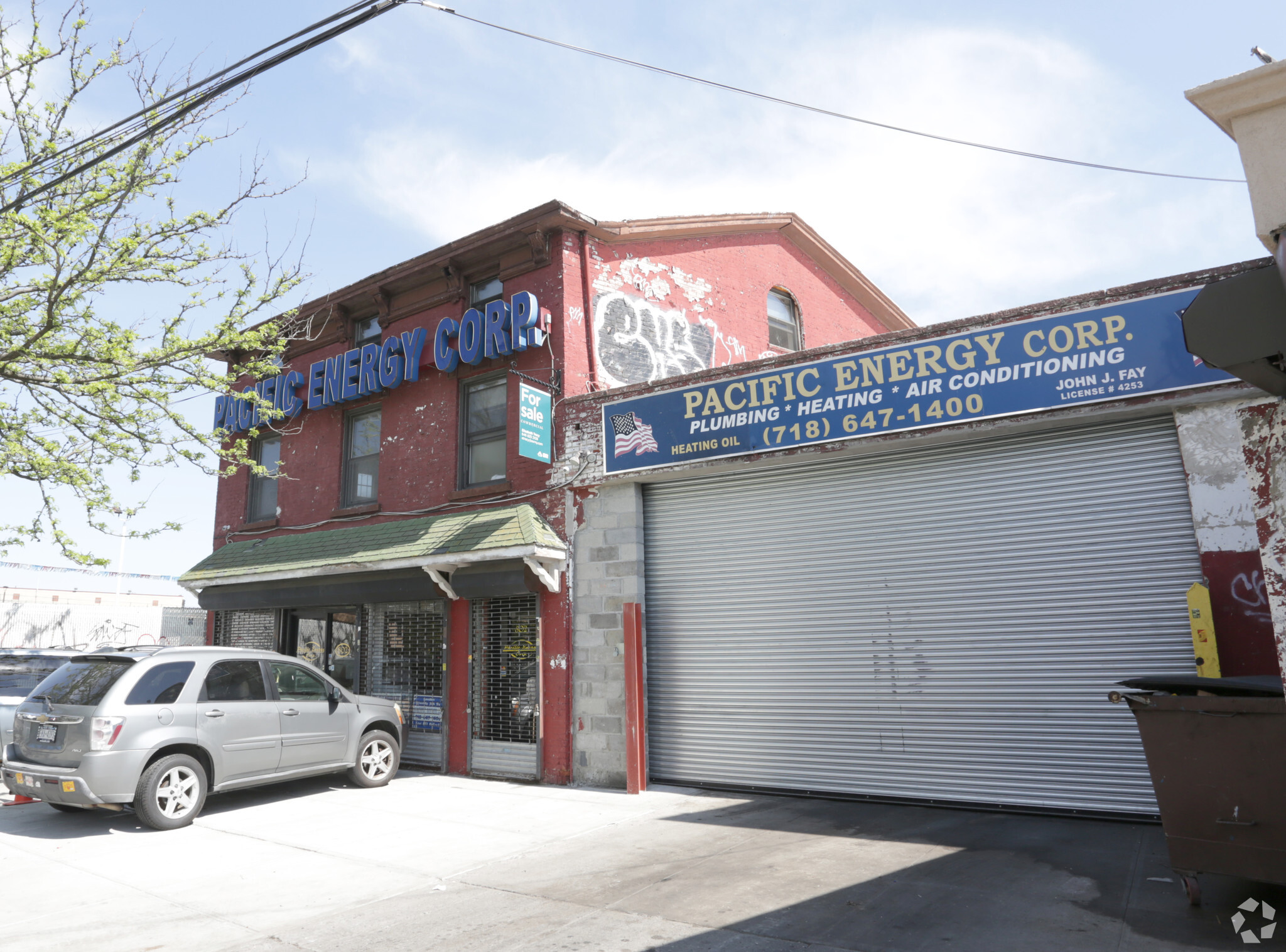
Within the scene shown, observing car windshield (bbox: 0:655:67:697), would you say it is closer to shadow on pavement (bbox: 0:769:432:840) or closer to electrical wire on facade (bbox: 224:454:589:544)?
shadow on pavement (bbox: 0:769:432:840)

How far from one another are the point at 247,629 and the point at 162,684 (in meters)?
7.63

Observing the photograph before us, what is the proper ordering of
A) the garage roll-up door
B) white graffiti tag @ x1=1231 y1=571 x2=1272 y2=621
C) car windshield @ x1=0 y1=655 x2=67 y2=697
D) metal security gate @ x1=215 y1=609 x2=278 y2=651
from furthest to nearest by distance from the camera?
metal security gate @ x1=215 y1=609 x2=278 y2=651, car windshield @ x1=0 y1=655 x2=67 y2=697, the garage roll-up door, white graffiti tag @ x1=1231 y1=571 x2=1272 y2=621

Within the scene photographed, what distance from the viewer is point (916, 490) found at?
9.23m

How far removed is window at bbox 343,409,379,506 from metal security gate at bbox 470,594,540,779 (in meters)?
3.73

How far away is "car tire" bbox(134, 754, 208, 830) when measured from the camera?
8.45 meters

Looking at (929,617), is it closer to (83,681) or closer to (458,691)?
(458,691)

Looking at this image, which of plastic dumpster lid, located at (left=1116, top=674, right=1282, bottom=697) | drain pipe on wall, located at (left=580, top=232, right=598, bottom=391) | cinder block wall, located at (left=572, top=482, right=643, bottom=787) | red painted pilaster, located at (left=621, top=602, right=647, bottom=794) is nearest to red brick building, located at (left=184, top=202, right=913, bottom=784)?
drain pipe on wall, located at (left=580, top=232, right=598, bottom=391)

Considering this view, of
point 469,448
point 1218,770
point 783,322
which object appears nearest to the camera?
point 1218,770

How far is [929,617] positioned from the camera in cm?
894

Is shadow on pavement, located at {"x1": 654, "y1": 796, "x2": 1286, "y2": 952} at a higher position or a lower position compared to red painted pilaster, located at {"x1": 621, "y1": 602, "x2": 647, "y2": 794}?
lower

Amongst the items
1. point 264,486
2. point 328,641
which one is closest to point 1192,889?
point 328,641

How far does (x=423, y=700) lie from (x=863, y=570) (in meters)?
7.41

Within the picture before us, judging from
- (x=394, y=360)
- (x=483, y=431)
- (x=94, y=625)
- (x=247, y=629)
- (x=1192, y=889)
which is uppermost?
(x=394, y=360)

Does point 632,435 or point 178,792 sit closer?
point 178,792
